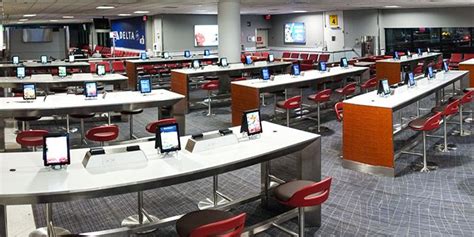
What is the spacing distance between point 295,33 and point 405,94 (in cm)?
1622

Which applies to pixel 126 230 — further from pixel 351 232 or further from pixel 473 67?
pixel 473 67

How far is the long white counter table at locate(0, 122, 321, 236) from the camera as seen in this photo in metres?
3.05

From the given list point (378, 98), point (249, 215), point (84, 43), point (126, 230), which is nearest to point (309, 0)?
point (378, 98)

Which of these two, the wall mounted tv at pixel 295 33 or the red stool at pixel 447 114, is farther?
the wall mounted tv at pixel 295 33

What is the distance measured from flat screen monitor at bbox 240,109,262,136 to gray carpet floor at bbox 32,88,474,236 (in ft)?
1.41

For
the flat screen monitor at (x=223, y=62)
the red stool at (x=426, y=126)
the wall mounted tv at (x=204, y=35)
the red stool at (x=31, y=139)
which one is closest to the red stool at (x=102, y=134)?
the red stool at (x=31, y=139)

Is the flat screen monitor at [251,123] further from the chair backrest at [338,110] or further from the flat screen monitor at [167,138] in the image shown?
the chair backrest at [338,110]

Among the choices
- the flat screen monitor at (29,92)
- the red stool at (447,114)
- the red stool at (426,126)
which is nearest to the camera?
the red stool at (426,126)

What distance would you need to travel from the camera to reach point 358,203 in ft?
16.8

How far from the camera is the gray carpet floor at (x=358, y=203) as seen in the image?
448 cm

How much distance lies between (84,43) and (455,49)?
27160 millimetres

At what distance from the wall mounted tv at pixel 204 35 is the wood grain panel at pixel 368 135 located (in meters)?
16.1

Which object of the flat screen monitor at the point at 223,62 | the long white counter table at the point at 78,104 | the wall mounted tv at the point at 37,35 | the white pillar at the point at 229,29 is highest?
the wall mounted tv at the point at 37,35

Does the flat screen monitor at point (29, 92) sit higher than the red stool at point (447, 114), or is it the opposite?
the flat screen monitor at point (29, 92)
